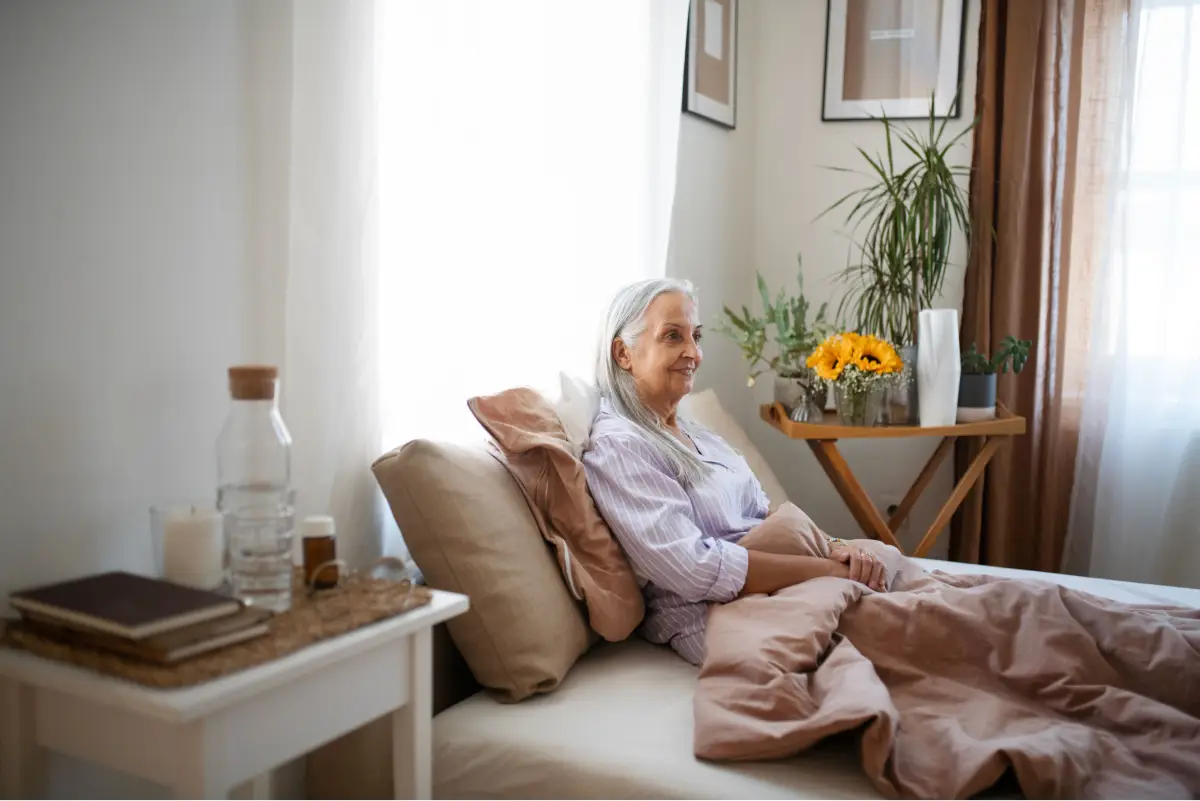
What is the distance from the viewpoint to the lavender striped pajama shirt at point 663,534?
1.69 meters

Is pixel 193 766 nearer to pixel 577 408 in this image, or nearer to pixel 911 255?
pixel 577 408

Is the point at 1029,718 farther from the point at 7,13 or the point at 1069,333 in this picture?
the point at 1069,333

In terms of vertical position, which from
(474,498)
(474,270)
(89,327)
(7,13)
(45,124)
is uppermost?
(7,13)

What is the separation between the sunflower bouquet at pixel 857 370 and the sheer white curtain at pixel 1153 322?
1030 millimetres

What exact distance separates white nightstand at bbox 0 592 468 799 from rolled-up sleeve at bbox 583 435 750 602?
20.9 inches

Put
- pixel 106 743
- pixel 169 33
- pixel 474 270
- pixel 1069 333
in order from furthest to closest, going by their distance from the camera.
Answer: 1. pixel 1069 333
2. pixel 474 270
3. pixel 169 33
4. pixel 106 743

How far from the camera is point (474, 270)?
6.28 ft

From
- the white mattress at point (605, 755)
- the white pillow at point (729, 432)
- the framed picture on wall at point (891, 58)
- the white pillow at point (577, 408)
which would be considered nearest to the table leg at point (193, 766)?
the white mattress at point (605, 755)

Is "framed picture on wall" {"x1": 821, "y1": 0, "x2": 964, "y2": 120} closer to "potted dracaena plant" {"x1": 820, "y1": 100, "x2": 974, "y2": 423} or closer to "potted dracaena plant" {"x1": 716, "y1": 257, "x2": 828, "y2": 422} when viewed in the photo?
"potted dracaena plant" {"x1": 820, "y1": 100, "x2": 974, "y2": 423}

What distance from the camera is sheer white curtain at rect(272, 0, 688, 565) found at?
1.48 metres

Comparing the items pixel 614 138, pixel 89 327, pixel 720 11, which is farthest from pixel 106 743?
pixel 720 11

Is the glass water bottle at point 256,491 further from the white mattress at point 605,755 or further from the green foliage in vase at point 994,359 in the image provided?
the green foliage in vase at point 994,359

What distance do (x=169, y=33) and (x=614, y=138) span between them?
136 centimetres

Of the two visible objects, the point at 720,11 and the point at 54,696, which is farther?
the point at 720,11
